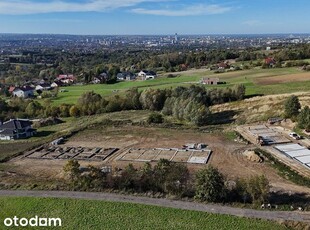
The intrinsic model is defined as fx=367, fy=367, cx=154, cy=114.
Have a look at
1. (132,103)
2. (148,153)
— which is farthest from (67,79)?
(148,153)

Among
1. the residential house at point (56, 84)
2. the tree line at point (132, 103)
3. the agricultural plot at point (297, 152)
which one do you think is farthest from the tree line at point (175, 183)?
the residential house at point (56, 84)

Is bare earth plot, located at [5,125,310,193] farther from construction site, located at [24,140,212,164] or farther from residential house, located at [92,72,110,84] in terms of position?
residential house, located at [92,72,110,84]

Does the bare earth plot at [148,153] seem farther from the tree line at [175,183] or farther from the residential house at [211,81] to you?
the residential house at [211,81]

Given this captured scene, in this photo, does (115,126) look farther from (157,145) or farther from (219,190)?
(219,190)

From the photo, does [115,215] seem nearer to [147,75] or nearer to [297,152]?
[297,152]

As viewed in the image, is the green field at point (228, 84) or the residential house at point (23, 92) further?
the residential house at point (23, 92)

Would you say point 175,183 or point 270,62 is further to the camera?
point 270,62

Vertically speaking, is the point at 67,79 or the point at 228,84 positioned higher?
the point at 228,84
